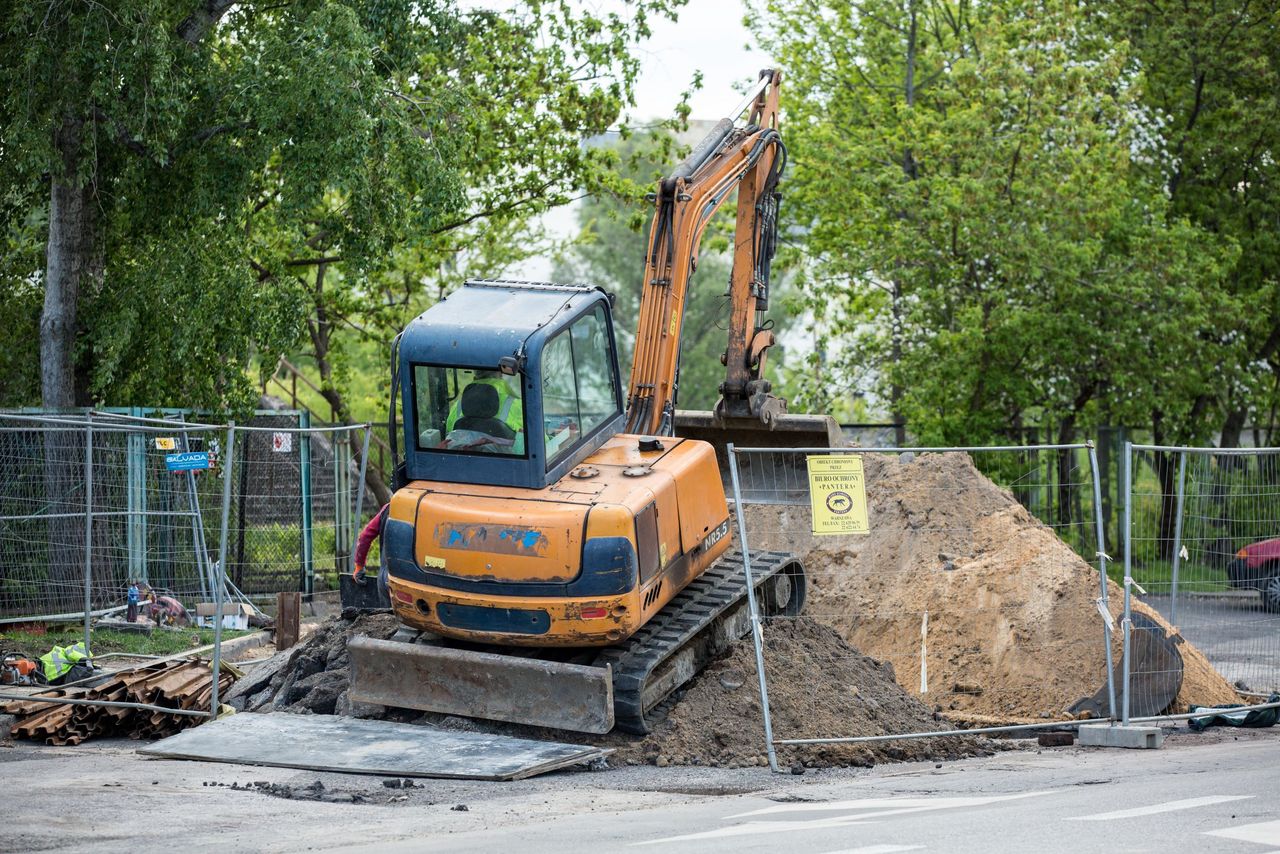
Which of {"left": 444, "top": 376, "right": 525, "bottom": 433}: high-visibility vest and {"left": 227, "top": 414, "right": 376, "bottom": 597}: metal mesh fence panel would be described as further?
{"left": 227, "top": 414, "right": 376, "bottom": 597}: metal mesh fence panel

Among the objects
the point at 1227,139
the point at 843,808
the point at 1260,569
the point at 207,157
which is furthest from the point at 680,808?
the point at 1227,139

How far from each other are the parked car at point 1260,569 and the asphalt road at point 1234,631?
0.31 feet

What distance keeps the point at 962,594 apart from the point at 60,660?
27.9 ft

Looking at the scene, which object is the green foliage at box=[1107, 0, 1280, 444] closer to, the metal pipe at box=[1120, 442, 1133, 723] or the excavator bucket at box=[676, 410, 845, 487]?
the excavator bucket at box=[676, 410, 845, 487]

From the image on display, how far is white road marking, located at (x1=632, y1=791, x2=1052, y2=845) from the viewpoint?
25.2ft

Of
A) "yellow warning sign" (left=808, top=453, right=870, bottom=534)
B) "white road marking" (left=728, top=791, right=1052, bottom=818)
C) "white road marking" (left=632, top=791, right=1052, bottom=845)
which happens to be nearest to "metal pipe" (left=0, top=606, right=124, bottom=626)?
"yellow warning sign" (left=808, top=453, right=870, bottom=534)

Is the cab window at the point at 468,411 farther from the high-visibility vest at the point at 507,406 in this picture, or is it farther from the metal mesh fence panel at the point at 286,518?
the metal mesh fence panel at the point at 286,518

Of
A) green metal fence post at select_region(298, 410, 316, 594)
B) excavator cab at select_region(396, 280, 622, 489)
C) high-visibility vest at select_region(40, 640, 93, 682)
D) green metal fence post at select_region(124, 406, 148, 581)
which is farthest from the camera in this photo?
green metal fence post at select_region(298, 410, 316, 594)

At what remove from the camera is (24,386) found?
19438 mm

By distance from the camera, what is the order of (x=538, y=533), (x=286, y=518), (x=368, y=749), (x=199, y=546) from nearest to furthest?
(x=368, y=749), (x=538, y=533), (x=199, y=546), (x=286, y=518)

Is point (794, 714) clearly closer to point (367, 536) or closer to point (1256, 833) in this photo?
point (367, 536)

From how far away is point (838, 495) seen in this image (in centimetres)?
1096

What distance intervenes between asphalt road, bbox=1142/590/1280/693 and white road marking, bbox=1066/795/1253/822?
160 inches

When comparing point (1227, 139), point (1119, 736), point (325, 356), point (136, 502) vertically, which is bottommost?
point (1119, 736)
